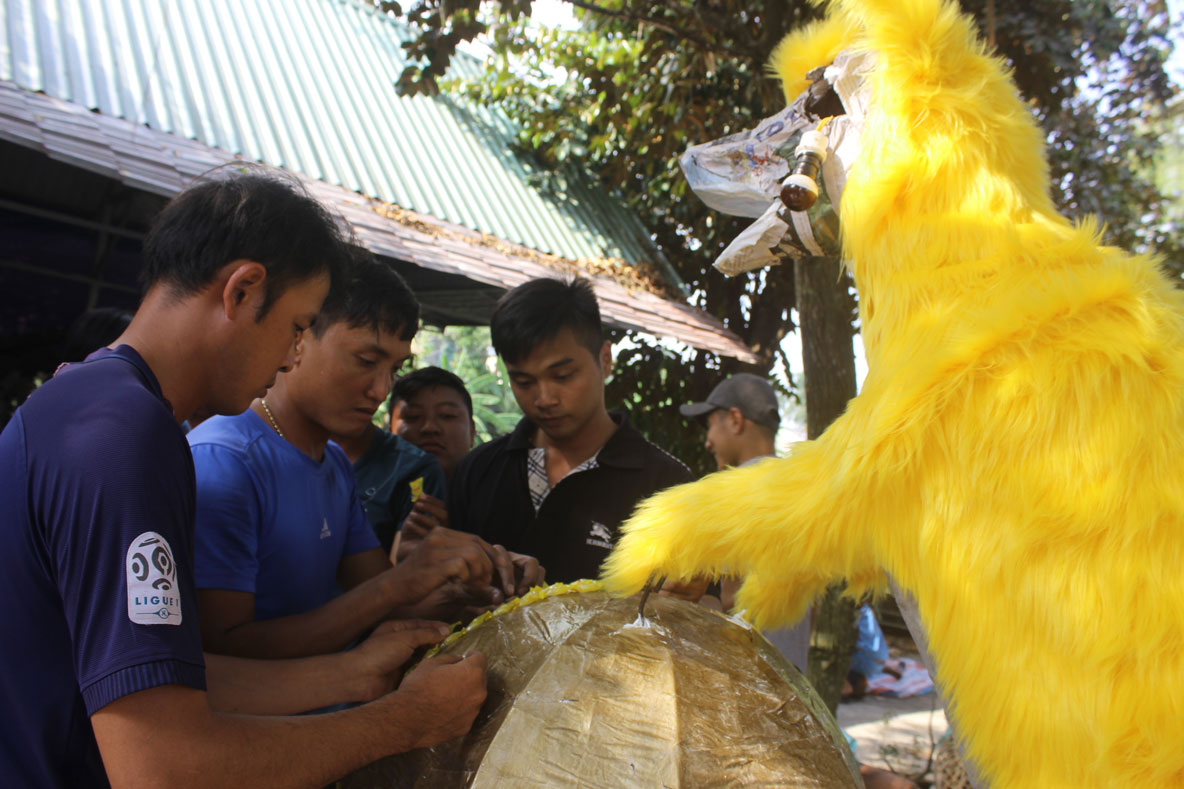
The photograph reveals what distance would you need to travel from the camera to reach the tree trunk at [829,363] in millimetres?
3539

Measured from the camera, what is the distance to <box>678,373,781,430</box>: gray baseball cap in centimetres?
384

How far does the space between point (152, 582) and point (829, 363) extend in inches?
119

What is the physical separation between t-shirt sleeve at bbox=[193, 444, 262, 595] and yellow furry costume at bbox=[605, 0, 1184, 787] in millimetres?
651

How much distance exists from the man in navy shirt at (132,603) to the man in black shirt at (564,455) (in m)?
1.15

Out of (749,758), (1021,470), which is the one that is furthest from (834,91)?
(749,758)

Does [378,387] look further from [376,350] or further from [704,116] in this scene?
[704,116]

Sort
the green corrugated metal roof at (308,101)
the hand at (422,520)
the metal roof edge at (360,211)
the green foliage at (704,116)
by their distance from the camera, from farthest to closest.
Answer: the green foliage at (704,116)
the green corrugated metal roof at (308,101)
the metal roof edge at (360,211)
the hand at (422,520)

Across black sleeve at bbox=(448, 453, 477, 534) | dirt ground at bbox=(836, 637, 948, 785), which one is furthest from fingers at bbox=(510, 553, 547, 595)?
dirt ground at bbox=(836, 637, 948, 785)

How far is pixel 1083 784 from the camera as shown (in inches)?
46.4

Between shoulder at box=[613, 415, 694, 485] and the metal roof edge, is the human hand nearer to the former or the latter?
shoulder at box=[613, 415, 694, 485]

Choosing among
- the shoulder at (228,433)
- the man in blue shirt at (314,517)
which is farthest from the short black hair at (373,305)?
the shoulder at (228,433)

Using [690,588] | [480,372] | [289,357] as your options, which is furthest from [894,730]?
[480,372]

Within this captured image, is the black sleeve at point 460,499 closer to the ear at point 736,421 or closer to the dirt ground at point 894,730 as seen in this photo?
the ear at point 736,421

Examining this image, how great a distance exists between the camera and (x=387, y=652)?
4.75 ft
